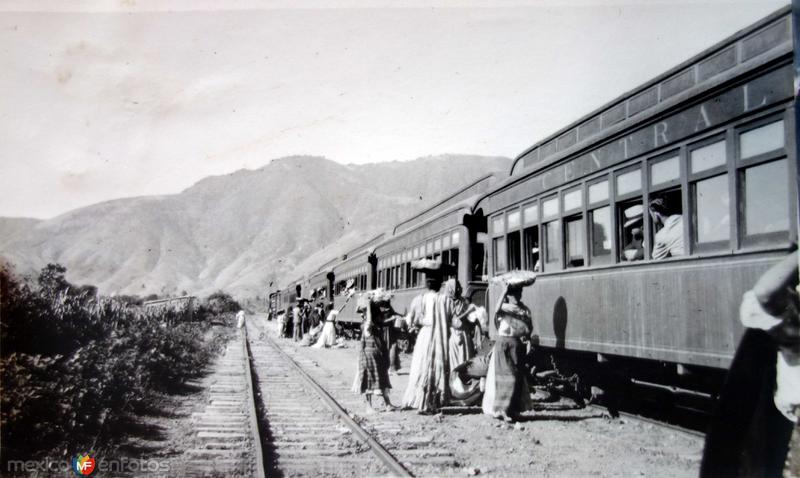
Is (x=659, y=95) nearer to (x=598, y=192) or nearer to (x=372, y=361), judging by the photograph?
(x=598, y=192)

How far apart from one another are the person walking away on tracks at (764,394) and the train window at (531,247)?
18.9 feet

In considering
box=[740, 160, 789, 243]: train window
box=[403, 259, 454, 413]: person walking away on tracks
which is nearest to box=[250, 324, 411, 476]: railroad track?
box=[403, 259, 454, 413]: person walking away on tracks

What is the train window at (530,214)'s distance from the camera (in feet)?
25.6

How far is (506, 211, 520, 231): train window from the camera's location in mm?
8375

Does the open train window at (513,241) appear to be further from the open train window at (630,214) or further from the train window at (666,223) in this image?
the train window at (666,223)

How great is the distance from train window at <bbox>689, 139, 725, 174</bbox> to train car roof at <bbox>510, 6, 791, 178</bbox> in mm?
535

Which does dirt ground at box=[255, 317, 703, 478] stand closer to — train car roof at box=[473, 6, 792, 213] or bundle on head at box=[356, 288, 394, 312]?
bundle on head at box=[356, 288, 394, 312]

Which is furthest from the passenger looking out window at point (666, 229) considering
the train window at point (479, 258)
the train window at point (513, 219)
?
the train window at point (479, 258)

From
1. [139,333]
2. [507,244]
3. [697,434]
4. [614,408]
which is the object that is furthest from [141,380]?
[697,434]

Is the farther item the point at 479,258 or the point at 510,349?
the point at 479,258

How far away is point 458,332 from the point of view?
27.9 ft

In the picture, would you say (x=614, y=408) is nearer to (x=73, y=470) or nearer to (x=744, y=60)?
(x=744, y=60)

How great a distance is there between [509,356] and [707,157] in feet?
10.0

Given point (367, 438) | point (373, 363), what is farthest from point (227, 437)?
point (373, 363)
